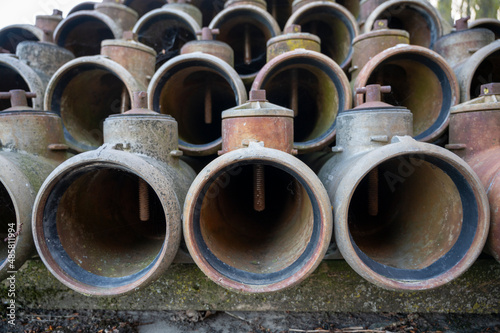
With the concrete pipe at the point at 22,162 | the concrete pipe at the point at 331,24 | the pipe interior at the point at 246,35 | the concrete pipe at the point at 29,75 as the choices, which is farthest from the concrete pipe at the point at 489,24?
the concrete pipe at the point at 29,75

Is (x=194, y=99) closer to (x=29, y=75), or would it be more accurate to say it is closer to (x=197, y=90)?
(x=197, y=90)

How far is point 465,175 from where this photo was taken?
117cm

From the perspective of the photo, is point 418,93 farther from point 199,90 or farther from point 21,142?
point 21,142

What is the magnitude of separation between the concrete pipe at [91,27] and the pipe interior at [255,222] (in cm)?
197

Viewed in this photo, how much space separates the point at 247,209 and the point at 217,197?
0.37 m

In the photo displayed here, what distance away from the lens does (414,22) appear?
271 centimetres

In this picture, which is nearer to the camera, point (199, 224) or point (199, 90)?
point (199, 224)

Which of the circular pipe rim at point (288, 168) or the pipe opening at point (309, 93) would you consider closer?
the circular pipe rim at point (288, 168)

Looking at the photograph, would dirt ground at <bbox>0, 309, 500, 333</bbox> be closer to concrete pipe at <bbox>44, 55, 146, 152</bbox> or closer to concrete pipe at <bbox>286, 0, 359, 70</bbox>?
concrete pipe at <bbox>44, 55, 146, 152</bbox>

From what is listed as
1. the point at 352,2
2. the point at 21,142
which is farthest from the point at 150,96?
the point at 352,2

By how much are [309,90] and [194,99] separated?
924 mm

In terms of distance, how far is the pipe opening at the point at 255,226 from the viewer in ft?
3.91

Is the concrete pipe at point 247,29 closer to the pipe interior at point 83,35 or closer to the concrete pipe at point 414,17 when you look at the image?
the concrete pipe at point 414,17

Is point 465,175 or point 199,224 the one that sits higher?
point 465,175
